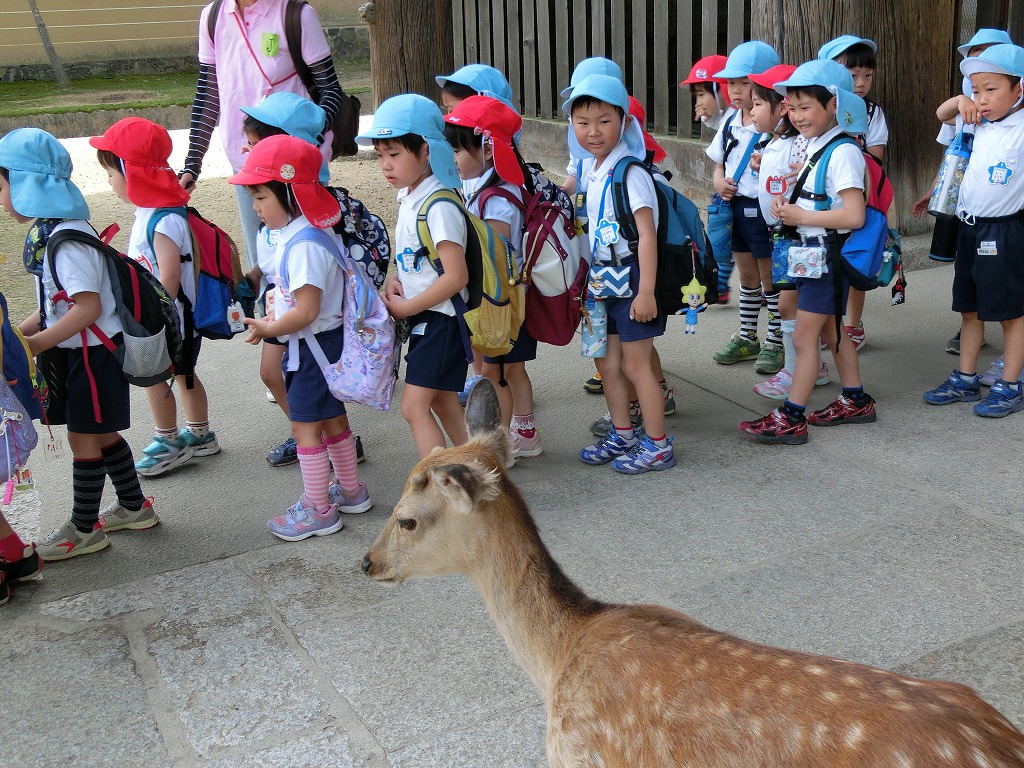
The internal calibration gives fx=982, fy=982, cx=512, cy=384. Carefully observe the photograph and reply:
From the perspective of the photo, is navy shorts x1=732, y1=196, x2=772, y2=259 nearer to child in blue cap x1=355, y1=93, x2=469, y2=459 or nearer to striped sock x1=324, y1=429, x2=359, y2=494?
child in blue cap x1=355, y1=93, x2=469, y2=459

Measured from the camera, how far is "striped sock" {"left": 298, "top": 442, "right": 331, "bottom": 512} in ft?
14.7

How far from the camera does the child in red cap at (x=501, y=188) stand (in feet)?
15.6

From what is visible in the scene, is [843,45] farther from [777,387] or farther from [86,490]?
[86,490]

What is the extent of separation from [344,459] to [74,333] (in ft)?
4.27

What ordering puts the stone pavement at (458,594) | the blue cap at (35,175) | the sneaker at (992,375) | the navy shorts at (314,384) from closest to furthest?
1. the stone pavement at (458,594)
2. the blue cap at (35,175)
3. the navy shorts at (314,384)
4. the sneaker at (992,375)

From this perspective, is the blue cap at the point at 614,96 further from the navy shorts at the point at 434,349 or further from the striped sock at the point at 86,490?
the striped sock at the point at 86,490

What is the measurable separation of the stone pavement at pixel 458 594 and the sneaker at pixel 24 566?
0.30ft

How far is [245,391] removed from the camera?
647 cm

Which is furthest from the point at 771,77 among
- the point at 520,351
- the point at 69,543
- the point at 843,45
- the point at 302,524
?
the point at 69,543

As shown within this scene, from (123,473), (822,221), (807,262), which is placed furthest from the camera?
(807,262)

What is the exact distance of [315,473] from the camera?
14.7 ft

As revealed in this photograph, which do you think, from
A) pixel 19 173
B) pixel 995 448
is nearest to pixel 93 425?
pixel 19 173

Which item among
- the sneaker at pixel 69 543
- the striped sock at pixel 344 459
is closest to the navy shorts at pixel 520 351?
the striped sock at pixel 344 459

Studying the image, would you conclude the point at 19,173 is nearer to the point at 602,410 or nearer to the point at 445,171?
the point at 445,171
